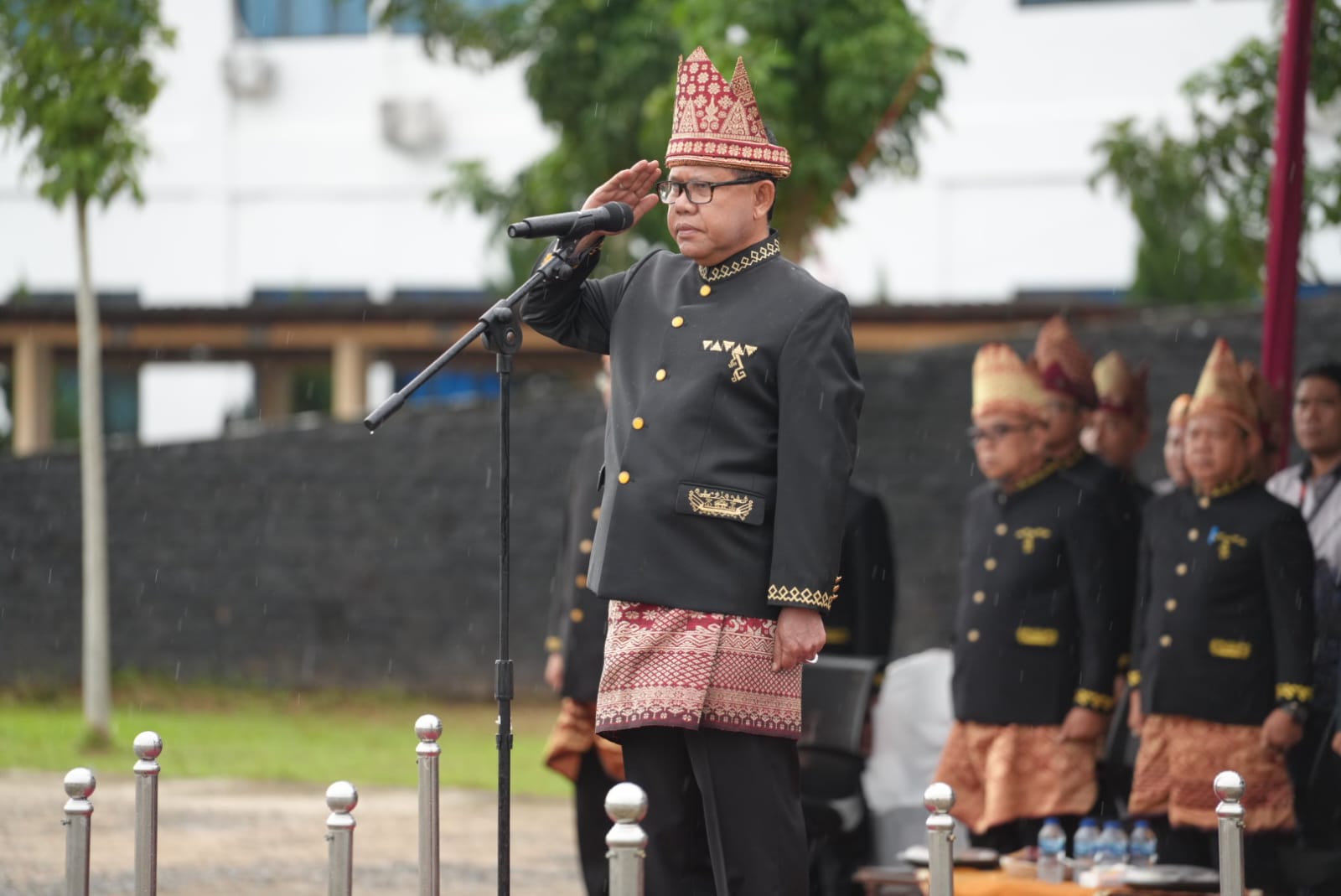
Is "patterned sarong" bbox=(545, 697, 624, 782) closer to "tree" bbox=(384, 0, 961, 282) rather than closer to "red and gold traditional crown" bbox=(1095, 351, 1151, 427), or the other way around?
"red and gold traditional crown" bbox=(1095, 351, 1151, 427)

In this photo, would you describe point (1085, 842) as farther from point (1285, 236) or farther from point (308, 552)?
point (308, 552)

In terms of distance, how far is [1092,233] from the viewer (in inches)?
992

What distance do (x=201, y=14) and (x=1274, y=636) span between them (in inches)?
985

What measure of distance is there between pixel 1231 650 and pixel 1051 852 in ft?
2.75

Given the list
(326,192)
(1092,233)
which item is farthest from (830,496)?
(326,192)

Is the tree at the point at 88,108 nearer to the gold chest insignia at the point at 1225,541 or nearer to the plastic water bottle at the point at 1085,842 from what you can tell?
the plastic water bottle at the point at 1085,842

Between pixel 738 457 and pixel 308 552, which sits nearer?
pixel 738 457

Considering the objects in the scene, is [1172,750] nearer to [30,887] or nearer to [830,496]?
[830,496]

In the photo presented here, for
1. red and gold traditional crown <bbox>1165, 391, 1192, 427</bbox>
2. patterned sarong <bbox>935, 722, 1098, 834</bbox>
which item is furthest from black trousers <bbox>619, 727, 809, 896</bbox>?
red and gold traditional crown <bbox>1165, 391, 1192, 427</bbox>

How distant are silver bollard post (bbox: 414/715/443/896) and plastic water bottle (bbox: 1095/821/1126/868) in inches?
95.1

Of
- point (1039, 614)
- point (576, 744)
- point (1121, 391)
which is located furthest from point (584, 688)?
point (1121, 391)

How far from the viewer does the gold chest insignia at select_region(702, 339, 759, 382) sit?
432 cm

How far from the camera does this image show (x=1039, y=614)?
7.02m

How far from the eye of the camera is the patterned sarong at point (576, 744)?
6.48m
